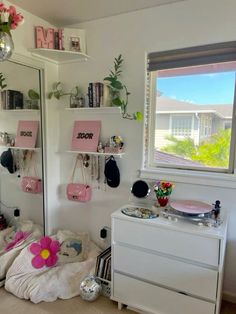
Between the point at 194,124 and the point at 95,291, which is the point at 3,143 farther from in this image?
the point at 194,124

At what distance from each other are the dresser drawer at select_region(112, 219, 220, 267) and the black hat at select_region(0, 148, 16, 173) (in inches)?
→ 50.5

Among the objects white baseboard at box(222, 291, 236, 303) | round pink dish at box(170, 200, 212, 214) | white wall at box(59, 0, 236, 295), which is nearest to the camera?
round pink dish at box(170, 200, 212, 214)

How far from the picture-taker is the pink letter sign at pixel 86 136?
2367 millimetres

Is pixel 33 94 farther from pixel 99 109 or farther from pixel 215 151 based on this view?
pixel 215 151

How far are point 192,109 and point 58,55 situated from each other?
134 cm

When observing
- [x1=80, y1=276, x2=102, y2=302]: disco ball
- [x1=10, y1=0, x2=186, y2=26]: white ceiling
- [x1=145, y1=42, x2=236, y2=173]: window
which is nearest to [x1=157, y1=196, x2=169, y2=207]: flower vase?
[x1=145, y1=42, x2=236, y2=173]: window

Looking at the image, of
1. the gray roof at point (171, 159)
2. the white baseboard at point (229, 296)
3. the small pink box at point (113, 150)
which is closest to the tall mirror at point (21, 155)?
the small pink box at point (113, 150)

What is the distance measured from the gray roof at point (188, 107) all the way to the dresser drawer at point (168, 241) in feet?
3.25

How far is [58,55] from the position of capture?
233 cm

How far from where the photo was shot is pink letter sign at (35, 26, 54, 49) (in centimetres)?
220

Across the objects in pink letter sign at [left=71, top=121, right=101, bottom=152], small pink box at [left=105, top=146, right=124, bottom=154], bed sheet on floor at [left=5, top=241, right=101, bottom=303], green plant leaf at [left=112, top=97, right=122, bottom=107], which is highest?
green plant leaf at [left=112, top=97, right=122, bottom=107]

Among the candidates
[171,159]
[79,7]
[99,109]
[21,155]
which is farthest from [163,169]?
[79,7]

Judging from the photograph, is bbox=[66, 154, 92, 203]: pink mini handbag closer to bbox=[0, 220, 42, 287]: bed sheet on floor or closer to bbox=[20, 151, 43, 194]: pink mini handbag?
bbox=[20, 151, 43, 194]: pink mini handbag

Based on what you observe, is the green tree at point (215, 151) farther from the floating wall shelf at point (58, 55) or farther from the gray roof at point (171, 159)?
the floating wall shelf at point (58, 55)
